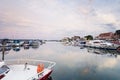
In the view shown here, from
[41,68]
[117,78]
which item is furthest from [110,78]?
[41,68]

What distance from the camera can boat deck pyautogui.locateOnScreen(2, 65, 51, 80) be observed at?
15785 millimetres

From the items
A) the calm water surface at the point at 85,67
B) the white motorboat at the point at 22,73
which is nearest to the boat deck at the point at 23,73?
the white motorboat at the point at 22,73

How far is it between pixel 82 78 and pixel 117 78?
421cm

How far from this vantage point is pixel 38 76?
16.0m

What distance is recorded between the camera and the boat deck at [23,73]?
15785mm

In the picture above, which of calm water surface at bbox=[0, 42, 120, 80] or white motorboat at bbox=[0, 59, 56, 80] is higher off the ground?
white motorboat at bbox=[0, 59, 56, 80]

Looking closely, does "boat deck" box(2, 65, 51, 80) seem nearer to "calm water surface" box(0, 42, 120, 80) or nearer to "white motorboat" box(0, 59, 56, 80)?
"white motorboat" box(0, 59, 56, 80)

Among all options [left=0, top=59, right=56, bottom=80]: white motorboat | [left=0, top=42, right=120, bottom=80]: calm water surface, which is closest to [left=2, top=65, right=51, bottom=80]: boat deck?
[left=0, top=59, right=56, bottom=80]: white motorboat

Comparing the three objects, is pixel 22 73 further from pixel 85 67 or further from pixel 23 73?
pixel 85 67

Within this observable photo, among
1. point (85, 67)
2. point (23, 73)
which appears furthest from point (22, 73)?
point (85, 67)

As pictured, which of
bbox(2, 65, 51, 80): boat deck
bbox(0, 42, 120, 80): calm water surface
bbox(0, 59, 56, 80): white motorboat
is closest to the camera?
bbox(0, 59, 56, 80): white motorboat

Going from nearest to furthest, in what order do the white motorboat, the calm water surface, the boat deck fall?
the white motorboat, the boat deck, the calm water surface

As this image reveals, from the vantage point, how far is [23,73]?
693 inches

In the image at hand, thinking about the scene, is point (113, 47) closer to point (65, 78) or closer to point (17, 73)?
point (65, 78)
